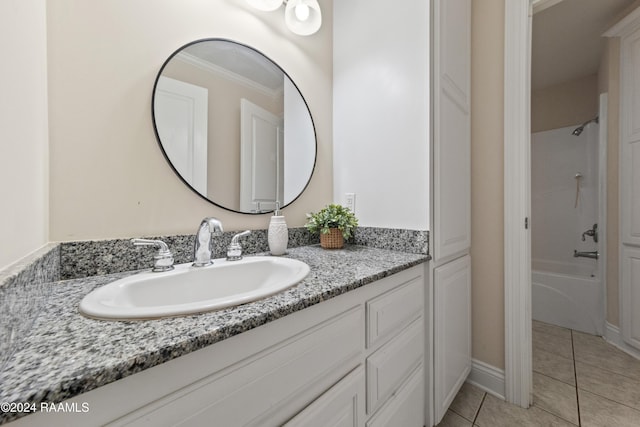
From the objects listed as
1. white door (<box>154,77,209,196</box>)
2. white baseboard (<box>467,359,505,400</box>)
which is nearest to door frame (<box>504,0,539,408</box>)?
white baseboard (<box>467,359,505,400</box>)

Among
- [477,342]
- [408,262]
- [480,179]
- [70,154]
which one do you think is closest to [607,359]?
[477,342]

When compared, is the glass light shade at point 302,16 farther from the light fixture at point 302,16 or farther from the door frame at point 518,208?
the door frame at point 518,208

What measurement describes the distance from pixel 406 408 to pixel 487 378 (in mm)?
764

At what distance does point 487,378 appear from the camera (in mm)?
1366

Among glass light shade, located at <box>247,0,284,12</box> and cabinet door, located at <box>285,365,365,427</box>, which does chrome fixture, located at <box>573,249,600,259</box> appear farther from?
glass light shade, located at <box>247,0,284,12</box>

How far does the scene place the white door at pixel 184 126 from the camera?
2.87ft

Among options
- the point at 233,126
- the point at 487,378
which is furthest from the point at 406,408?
the point at 233,126

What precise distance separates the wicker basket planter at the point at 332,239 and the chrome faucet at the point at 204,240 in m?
0.53

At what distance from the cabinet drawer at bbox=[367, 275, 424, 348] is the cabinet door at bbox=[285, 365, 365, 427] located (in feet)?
0.37

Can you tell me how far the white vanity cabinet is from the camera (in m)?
0.35

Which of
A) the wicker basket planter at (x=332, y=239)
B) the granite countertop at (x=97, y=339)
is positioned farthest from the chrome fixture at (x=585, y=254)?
the granite countertop at (x=97, y=339)

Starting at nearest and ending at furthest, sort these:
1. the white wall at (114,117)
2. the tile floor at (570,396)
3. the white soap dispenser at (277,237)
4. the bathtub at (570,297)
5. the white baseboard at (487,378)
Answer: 1. the white wall at (114,117)
2. the white soap dispenser at (277,237)
3. the tile floor at (570,396)
4. the white baseboard at (487,378)
5. the bathtub at (570,297)

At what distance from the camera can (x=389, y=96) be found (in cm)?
119

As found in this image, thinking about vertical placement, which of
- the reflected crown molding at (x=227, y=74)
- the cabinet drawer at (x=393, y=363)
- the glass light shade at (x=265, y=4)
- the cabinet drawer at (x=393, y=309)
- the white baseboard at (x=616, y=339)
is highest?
the glass light shade at (x=265, y=4)
